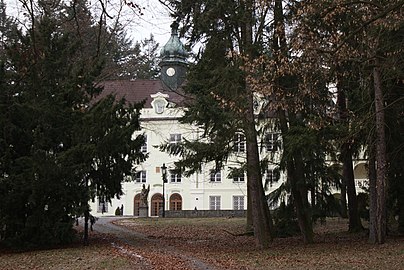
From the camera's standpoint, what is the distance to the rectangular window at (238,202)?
168ft

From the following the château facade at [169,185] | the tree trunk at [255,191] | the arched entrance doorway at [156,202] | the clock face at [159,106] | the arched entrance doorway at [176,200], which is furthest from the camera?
the clock face at [159,106]

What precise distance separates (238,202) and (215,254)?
35608 mm

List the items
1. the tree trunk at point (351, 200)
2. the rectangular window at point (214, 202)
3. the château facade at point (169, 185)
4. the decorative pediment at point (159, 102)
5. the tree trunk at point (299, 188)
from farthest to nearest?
1. the decorative pediment at point (159, 102)
2. the rectangular window at point (214, 202)
3. the château facade at point (169, 185)
4. the tree trunk at point (351, 200)
5. the tree trunk at point (299, 188)

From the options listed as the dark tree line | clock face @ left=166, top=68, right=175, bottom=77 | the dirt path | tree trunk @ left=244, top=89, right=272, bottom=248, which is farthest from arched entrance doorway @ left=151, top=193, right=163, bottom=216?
tree trunk @ left=244, top=89, right=272, bottom=248

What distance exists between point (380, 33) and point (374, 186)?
261 inches

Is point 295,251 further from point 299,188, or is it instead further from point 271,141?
point 271,141

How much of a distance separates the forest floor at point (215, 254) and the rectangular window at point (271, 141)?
3.23 m

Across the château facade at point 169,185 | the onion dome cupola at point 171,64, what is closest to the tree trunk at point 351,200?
the château facade at point 169,185

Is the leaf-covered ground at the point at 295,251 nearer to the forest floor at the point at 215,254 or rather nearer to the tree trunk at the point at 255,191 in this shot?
the forest floor at the point at 215,254

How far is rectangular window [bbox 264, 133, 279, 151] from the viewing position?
19.0 m

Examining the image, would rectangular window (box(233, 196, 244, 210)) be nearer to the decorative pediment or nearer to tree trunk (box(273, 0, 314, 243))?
the decorative pediment

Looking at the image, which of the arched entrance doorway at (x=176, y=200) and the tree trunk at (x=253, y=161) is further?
the arched entrance doorway at (x=176, y=200)

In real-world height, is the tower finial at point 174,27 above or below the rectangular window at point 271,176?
above

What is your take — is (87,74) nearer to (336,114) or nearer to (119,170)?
(119,170)
